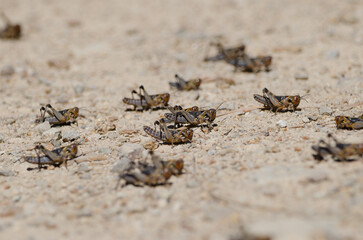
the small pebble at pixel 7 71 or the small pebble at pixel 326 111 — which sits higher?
the small pebble at pixel 7 71

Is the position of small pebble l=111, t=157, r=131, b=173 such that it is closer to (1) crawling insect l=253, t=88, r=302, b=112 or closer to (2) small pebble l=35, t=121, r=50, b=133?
(2) small pebble l=35, t=121, r=50, b=133

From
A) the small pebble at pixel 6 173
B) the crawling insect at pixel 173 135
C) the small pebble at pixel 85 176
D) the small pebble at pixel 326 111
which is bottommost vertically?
the small pebble at pixel 85 176

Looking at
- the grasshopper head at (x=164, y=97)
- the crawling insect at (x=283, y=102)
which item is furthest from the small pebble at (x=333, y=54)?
the grasshopper head at (x=164, y=97)

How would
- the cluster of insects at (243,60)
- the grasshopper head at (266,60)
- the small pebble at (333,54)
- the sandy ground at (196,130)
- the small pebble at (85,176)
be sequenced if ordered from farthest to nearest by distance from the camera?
the small pebble at (333,54), the cluster of insects at (243,60), the grasshopper head at (266,60), the small pebble at (85,176), the sandy ground at (196,130)

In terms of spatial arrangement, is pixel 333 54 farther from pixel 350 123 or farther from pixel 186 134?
pixel 186 134

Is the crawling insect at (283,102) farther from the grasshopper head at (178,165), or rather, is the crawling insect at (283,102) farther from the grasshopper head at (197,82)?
the grasshopper head at (178,165)

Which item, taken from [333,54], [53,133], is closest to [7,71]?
[53,133]
